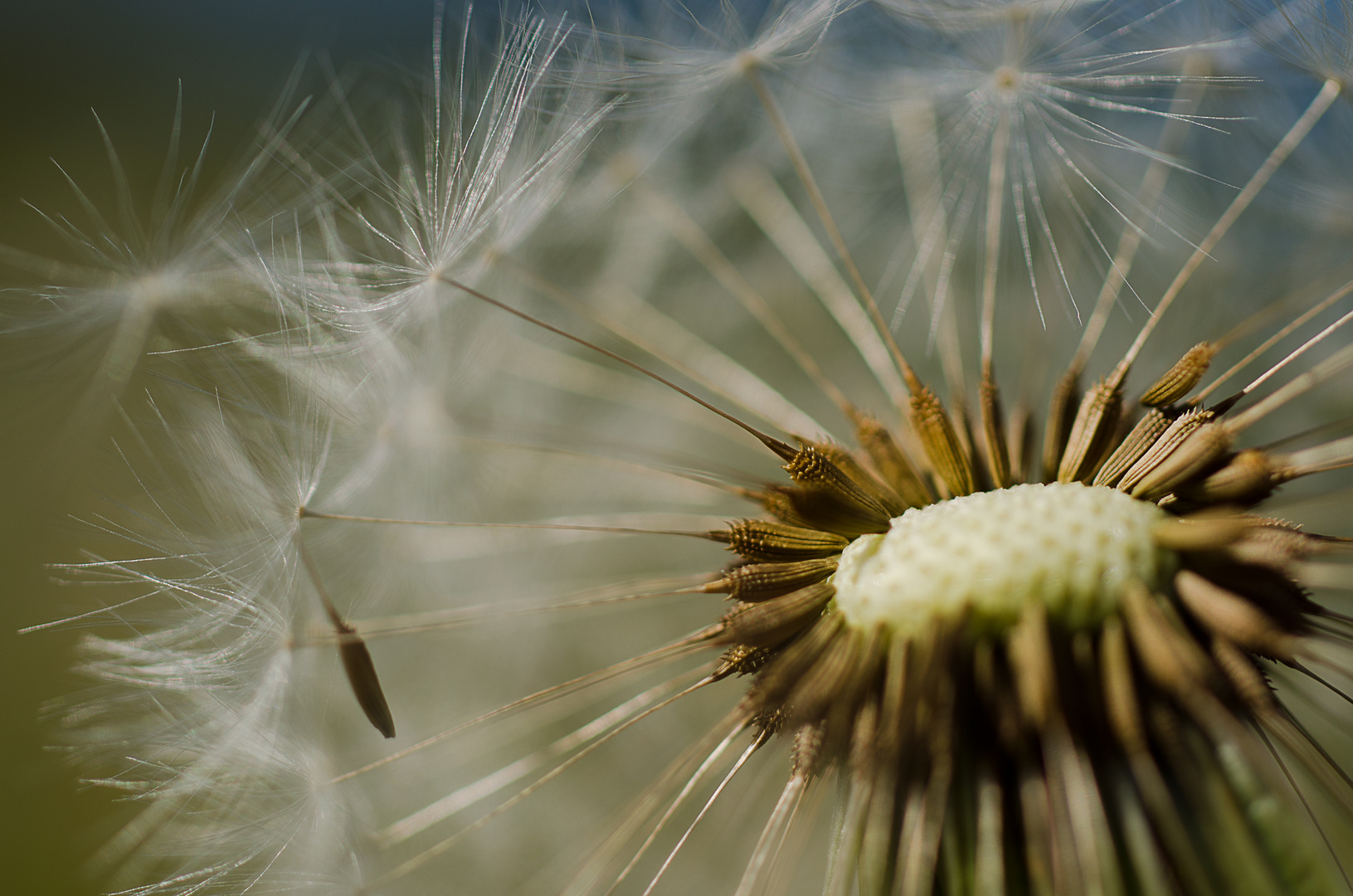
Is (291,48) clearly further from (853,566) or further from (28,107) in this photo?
(853,566)

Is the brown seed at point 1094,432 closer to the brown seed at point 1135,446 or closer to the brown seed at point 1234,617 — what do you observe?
the brown seed at point 1135,446

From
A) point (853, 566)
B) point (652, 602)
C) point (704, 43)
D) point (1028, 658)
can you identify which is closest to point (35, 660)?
point (652, 602)

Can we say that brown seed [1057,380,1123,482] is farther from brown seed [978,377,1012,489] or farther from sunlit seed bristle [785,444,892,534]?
sunlit seed bristle [785,444,892,534]

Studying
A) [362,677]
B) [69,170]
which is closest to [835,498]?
[362,677]

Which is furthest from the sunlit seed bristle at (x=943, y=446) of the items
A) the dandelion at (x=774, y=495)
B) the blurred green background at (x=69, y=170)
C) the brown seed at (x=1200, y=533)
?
the blurred green background at (x=69, y=170)

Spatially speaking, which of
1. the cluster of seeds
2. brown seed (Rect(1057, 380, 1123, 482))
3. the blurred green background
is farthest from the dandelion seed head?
the blurred green background

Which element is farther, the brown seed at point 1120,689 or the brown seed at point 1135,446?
the brown seed at point 1135,446

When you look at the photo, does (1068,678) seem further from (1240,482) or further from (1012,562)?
(1240,482)

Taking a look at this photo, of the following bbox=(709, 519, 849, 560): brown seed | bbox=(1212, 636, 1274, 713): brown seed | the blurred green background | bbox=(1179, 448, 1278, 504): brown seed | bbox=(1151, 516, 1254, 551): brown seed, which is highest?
the blurred green background
